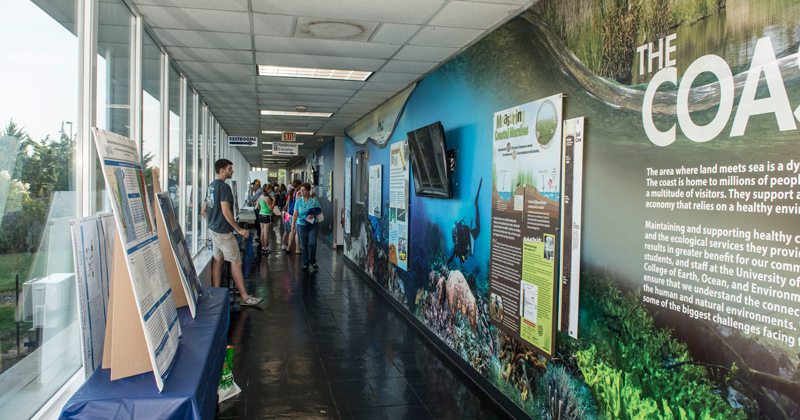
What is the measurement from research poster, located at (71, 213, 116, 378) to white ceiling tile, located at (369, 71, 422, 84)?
12.1ft

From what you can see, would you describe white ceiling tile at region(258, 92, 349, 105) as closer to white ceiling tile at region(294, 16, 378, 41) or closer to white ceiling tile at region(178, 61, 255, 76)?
white ceiling tile at region(178, 61, 255, 76)

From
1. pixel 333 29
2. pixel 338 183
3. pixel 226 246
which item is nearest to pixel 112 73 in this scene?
pixel 333 29

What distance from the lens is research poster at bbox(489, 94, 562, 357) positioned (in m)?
2.90

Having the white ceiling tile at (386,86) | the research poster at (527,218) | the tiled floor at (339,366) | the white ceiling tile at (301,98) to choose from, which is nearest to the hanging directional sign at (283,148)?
the white ceiling tile at (301,98)

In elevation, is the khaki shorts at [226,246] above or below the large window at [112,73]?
below

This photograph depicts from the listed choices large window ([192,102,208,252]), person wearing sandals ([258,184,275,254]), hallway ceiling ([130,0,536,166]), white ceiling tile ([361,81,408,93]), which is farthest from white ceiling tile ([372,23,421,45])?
person wearing sandals ([258,184,275,254])

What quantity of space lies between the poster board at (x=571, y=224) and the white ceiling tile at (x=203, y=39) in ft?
8.76

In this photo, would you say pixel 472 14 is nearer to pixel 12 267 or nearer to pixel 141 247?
pixel 141 247

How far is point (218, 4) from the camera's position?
10.9 feet

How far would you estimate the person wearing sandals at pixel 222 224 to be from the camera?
554 cm

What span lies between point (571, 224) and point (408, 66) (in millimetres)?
2851

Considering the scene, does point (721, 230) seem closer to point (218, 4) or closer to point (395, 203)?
point (218, 4)

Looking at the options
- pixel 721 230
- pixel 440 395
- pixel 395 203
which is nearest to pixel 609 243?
pixel 721 230

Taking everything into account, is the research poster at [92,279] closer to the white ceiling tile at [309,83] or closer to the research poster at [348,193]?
the white ceiling tile at [309,83]
